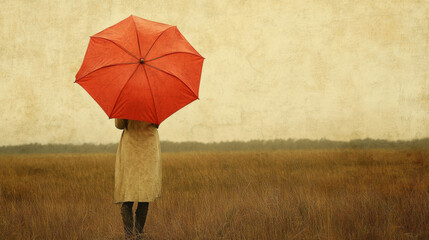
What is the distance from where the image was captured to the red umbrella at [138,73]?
319cm

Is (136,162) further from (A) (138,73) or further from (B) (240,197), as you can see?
(B) (240,197)

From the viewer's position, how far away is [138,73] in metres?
3.21

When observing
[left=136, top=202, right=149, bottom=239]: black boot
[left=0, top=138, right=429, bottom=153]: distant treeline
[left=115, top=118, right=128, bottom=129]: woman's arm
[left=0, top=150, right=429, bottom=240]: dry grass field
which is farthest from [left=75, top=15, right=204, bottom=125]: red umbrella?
[left=0, top=138, right=429, bottom=153]: distant treeline

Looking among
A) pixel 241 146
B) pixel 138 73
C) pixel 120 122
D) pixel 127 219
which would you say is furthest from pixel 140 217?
pixel 241 146

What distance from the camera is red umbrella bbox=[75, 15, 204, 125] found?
319 cm

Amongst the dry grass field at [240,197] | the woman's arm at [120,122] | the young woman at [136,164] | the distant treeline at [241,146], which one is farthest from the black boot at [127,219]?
the distant treeline at [241,146]

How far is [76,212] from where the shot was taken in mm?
4977

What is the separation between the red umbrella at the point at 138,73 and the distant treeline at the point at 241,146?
5588 mm

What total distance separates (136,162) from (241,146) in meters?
6.85

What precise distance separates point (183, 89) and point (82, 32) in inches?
219

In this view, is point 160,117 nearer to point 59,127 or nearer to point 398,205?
point 398,205

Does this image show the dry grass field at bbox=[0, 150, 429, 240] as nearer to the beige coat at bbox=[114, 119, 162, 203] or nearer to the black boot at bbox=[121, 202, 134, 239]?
the black boot at bbox=[121, 202, 134, 239]

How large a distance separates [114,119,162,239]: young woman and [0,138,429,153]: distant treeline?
5276 mm

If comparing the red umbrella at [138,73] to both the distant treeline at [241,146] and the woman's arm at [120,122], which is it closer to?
the woman's arm at [120,122]
